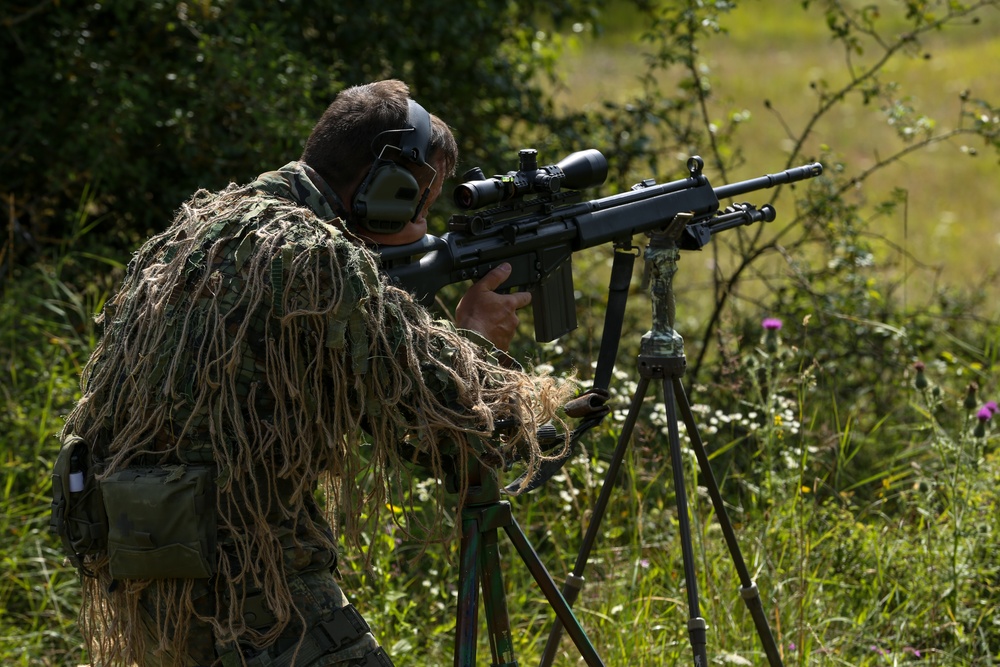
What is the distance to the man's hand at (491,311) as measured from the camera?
2.67 m

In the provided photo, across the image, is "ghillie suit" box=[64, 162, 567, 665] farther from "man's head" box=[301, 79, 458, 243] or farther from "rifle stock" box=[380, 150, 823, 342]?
"rifle stock" box=[380, 150, 823, 342]

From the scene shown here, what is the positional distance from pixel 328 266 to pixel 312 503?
573 millimetres

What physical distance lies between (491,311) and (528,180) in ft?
1.27

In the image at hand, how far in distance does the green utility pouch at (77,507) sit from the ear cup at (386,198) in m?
0.80

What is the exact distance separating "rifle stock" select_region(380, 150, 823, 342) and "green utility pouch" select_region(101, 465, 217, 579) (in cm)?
64

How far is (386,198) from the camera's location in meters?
2.40

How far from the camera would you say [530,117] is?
233 inches

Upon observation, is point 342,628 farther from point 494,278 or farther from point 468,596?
point 494,278

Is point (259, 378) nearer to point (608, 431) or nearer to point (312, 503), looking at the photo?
point (312, 503)

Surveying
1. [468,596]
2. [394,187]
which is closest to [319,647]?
[468,596]

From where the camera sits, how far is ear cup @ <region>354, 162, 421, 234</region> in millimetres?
2373

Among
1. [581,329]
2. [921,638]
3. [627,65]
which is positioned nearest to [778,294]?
[581,329]

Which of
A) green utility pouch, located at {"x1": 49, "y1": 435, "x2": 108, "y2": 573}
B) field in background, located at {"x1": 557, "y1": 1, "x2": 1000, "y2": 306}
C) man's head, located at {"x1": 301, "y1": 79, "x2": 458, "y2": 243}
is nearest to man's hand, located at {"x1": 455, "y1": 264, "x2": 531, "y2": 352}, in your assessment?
man's head, located at {"x1": 301, "y1": 79, "x2": 458, "y2": 243}

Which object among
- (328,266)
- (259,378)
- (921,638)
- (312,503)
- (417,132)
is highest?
(417,132)
